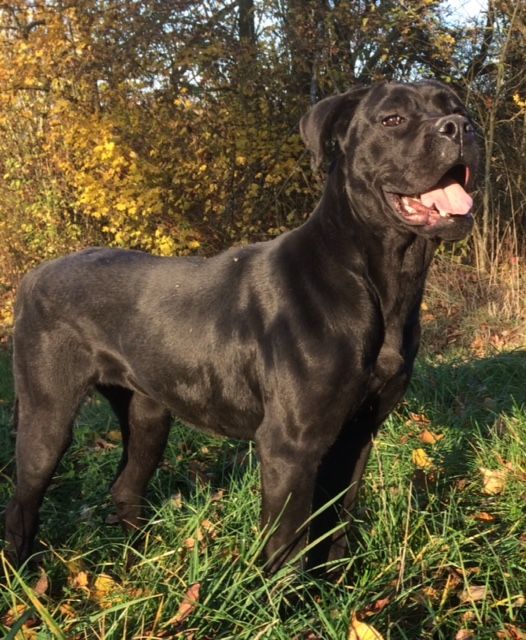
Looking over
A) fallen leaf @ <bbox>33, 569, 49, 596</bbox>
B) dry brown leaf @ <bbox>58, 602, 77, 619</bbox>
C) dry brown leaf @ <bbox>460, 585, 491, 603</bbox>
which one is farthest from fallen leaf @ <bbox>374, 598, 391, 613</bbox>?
fallen leaf @ <bbox>33, 569, 49, 596</bbox>

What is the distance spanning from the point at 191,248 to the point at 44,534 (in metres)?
5.35

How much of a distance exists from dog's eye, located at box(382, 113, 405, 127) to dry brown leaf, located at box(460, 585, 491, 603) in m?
1.65

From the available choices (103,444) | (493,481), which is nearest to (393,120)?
(493,481)

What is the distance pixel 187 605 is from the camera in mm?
2219

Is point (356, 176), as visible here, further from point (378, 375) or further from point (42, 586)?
point (42, 586)

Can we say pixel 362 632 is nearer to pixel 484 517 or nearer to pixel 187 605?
pixel 187 605

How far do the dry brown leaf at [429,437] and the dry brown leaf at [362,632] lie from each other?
1910 millimetres

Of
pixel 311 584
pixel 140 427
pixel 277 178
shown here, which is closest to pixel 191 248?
pixel 277 178

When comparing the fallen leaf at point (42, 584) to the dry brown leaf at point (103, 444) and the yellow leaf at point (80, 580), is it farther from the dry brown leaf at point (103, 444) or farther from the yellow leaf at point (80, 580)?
the dry brown leaf at point (103, 444)

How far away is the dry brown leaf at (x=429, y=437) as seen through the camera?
394cm

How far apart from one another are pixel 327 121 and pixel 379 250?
54 centimetres

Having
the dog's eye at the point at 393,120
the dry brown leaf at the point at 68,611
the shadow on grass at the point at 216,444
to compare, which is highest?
the dog's eye at the point at 393,120

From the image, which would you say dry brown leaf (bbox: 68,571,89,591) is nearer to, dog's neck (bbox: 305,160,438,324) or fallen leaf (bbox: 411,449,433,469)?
dog's neck (bbox: 305,160,438,324)

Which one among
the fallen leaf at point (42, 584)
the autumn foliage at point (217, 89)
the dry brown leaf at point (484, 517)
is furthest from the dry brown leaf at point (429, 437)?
the autumn foliage at point (217, 89)
